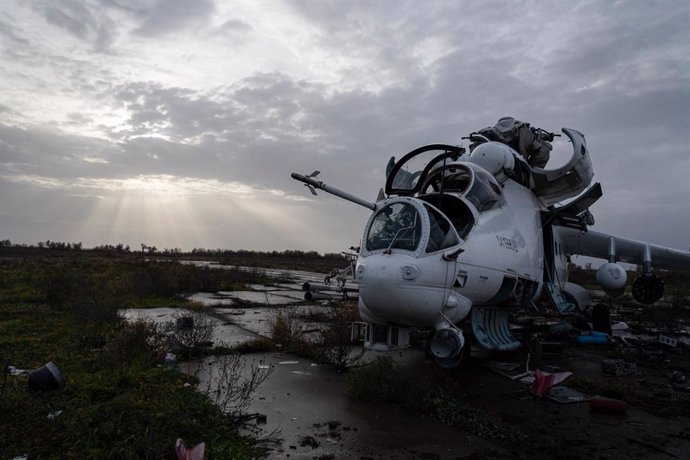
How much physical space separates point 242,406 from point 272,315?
900 cm

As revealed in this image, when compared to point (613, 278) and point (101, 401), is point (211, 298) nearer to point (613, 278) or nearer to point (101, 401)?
point (101, 401)

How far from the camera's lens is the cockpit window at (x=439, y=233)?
697 centimetres

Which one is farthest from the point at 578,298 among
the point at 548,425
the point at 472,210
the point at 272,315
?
the point at 272,315

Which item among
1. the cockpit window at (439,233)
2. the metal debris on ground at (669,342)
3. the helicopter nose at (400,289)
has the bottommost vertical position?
the metal debris on ground at (669,342)

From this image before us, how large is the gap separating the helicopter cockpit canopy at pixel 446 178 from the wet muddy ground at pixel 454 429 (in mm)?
3414

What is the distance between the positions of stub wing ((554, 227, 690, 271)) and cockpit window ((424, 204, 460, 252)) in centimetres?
715

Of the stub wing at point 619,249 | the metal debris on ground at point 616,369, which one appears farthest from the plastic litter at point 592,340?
the metal debris on ground at point 616,369

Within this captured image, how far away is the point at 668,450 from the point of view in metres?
5.42

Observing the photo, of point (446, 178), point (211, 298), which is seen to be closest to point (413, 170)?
point (446, 178)

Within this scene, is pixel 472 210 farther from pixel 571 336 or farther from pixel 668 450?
pixel 571 336

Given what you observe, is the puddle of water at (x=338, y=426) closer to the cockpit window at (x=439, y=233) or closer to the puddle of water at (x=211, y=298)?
the cockpit window at (x=439, y=233)

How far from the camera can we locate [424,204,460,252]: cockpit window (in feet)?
22.9

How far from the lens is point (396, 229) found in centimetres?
714

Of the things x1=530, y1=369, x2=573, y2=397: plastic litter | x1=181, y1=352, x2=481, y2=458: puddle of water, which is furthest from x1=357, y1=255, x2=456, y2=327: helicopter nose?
x1=530, y1=369, x2=573, y2=397: plastic litter
